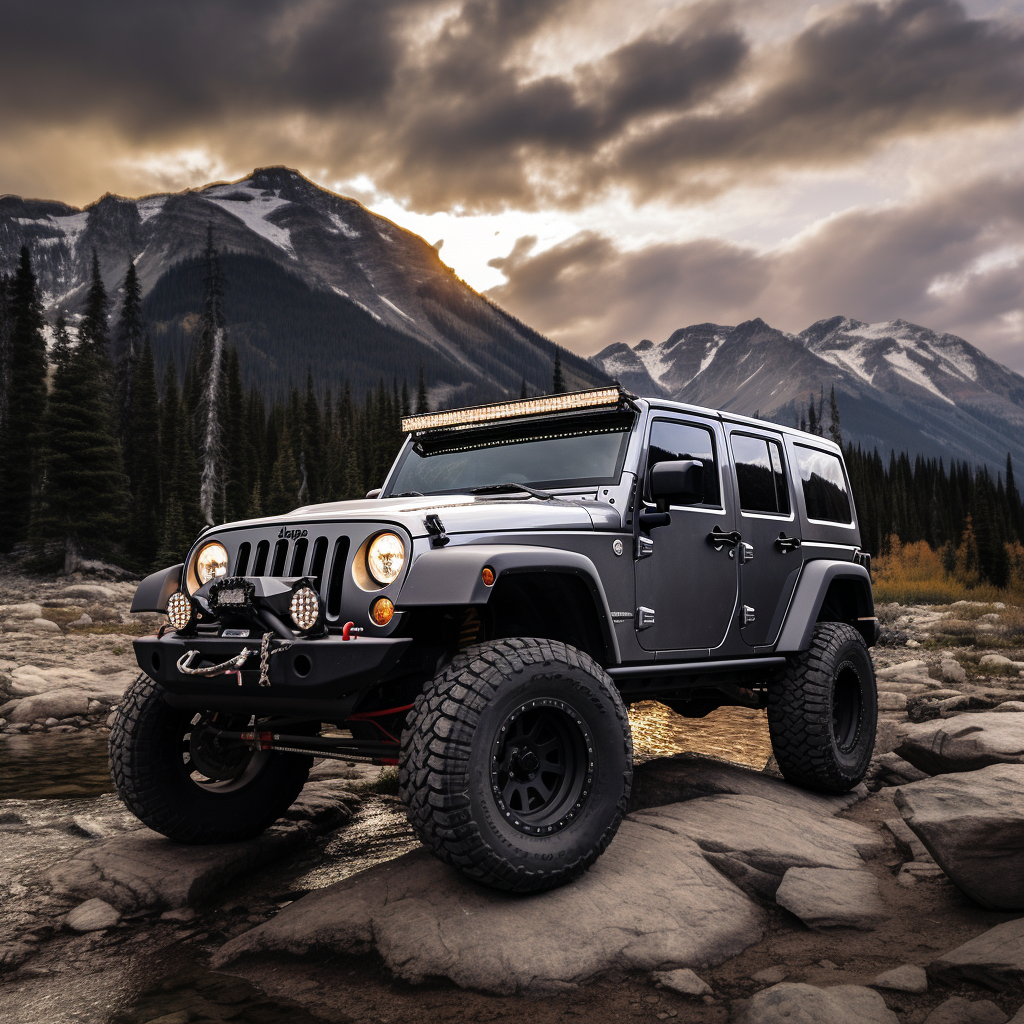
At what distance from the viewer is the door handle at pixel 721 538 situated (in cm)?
570

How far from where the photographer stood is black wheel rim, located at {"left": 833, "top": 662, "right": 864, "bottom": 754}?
6.81 metres

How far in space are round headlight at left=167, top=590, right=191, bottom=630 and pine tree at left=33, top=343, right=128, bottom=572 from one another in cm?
3973

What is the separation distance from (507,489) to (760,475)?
7.51ft

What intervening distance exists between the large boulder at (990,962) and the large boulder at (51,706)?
10002mm

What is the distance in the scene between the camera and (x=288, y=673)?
12.5ft

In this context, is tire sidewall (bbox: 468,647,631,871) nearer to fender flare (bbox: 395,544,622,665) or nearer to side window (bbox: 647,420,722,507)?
fender flare (bbox: 395,544,622,665)

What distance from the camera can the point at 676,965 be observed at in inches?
144

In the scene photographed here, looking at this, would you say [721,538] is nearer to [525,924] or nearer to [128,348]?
[525,924]

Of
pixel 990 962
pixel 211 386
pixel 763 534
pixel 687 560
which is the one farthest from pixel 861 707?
pixel 211 386

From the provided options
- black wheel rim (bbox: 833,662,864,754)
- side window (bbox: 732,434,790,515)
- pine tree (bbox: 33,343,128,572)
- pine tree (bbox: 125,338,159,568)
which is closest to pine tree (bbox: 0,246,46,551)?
pine tree (bbox: 33,343,128,572)

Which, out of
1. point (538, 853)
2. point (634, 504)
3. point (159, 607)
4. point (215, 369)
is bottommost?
point (538, 853)

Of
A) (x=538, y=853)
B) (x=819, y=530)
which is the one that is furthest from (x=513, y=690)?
(x=819, y=530)

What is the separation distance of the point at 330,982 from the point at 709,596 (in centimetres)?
316

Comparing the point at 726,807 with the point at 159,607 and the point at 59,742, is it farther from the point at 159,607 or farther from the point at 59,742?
the point at 59,742
